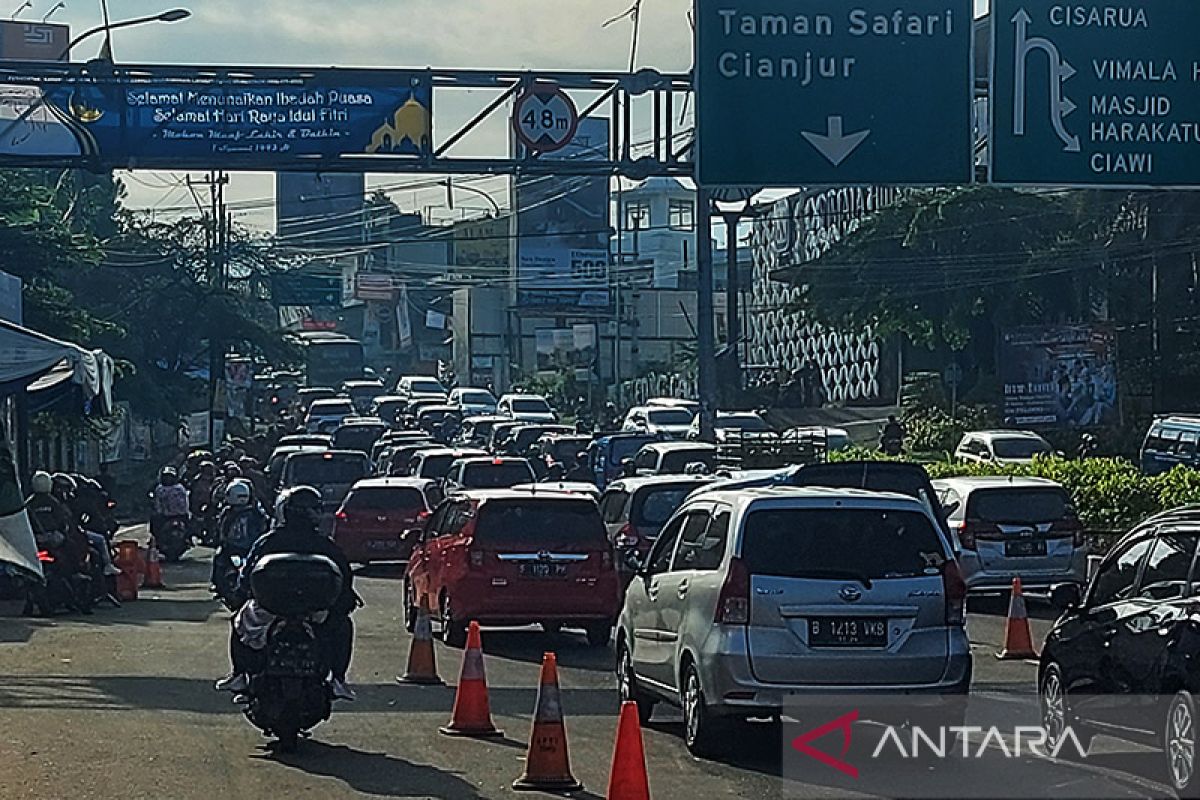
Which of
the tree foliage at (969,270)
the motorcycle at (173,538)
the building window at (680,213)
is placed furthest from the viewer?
the building window at (680,213)

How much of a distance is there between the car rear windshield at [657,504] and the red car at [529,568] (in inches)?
92.6

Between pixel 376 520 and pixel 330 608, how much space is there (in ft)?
60.7

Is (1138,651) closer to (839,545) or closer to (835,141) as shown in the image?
(839,545)

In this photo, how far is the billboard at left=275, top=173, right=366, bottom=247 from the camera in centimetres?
11569

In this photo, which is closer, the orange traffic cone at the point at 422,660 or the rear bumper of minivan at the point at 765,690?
the rear bumper of minivan at the point at 765,690

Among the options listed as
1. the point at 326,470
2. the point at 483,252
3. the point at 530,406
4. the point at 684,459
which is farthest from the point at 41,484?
the point at 483,252

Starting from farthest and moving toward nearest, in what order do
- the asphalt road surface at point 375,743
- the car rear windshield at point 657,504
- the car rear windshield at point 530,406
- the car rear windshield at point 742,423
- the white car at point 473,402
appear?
the white car at point 473,402 < the car rear windshield at point 530,406 < the car rear windshield at point 742,423 < the car rear windshield at point 657,504 < the asphalt road surface at point 375,743

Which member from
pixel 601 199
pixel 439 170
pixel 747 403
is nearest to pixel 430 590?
pixel 439 170

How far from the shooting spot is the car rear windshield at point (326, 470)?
37.8 metres

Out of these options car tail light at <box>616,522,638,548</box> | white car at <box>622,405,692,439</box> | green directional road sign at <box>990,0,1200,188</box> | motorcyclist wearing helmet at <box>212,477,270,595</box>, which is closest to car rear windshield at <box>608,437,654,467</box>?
white car at <box>622,405,692,439</box>

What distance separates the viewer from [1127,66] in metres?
20.5

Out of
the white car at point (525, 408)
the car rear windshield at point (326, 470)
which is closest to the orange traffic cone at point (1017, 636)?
the car rear windshield at point (326, 470)

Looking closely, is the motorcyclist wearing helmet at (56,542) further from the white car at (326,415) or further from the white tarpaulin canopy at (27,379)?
the white car at (326,415)

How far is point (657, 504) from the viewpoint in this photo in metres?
23.1
